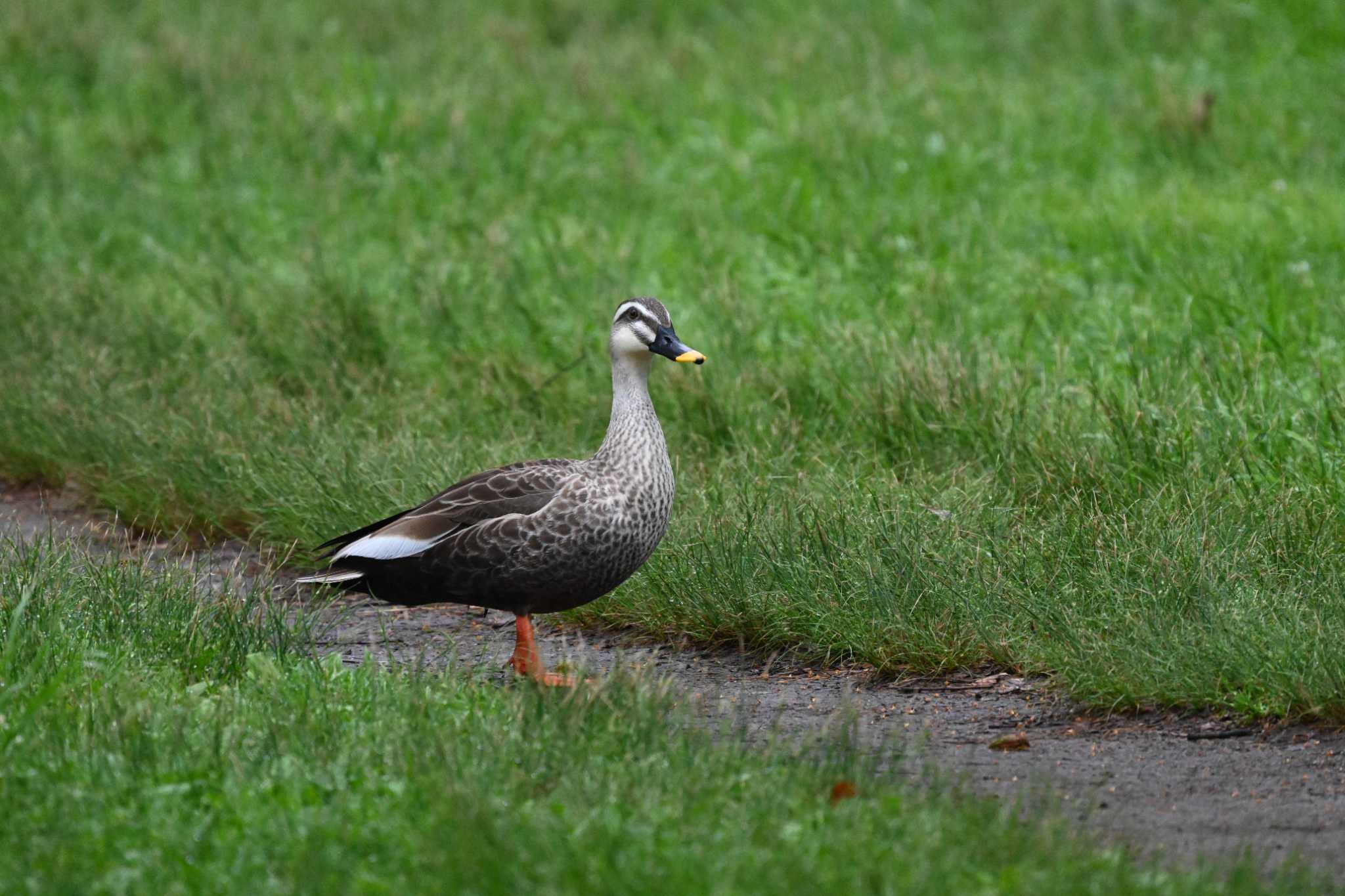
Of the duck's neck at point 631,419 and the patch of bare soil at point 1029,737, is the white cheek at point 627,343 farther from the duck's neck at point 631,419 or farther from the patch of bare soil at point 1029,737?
the patch of bare soil at point 1029,737

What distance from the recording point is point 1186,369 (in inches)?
317

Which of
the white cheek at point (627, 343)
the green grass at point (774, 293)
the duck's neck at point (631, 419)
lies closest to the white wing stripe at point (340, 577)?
the duck's neck at point (631, 419)

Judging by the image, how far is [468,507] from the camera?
595 centimetres

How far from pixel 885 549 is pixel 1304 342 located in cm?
369

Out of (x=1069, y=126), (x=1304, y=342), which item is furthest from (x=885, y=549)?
(x=1069, y=126)

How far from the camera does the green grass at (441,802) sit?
373 centimetres

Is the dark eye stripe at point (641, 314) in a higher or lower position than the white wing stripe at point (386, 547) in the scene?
higher

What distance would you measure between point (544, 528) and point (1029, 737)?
1753mm

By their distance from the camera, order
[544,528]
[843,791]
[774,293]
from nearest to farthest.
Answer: [843,791] → [544,528] → [774,293]

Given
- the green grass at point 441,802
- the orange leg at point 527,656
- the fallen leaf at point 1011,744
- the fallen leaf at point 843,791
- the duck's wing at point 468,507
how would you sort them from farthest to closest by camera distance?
the duck's wing at point 468,507 < the orange leg at point 527,656 < the fallen leaf at point 1011,744 < the fallen leaf at point 843,791 < the green grass at point 441,802

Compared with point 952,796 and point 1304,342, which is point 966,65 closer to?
point 1304,342

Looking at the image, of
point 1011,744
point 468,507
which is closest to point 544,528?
Answer: point 468,507

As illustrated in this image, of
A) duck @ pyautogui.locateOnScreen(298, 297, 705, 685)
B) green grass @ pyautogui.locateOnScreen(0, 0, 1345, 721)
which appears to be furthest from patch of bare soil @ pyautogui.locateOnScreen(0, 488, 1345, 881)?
duck @ pyautogui.locateOnScreen(298, 297, 705, 685)

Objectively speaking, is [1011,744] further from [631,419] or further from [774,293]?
[774,293]
